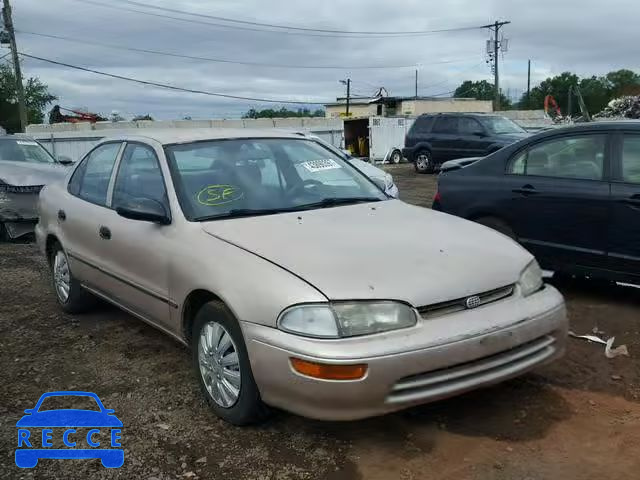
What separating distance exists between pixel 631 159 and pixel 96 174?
4196 millimetres

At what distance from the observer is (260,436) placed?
330 cm

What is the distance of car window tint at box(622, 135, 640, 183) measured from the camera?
4996mm

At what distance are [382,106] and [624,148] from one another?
4631 cm

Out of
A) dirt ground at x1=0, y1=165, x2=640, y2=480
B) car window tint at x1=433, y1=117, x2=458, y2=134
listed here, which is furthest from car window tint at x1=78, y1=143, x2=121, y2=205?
car window tint at x1=433, y1=117, x2=458, y2=134

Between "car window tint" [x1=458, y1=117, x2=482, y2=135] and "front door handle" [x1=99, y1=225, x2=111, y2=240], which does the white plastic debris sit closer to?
"front door handle" [x1=99, y1=225, x2=111, y2=240]

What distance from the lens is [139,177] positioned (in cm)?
442

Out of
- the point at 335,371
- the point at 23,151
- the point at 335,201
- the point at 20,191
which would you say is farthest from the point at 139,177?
the point at 23,151

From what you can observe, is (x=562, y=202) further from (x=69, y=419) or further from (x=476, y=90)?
(x=476, y=90)

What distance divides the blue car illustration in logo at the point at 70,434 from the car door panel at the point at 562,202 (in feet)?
12.2

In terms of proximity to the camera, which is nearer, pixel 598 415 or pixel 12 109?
pixel 598 415

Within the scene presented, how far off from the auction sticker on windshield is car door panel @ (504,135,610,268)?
1944 mm

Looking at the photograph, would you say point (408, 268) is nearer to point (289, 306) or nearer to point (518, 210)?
point (289, 306)

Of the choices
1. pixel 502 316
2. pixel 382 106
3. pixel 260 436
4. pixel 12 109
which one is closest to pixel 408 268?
pixel 502 316

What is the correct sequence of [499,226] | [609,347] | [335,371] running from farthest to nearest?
[499,226], [609,347], [335,371]
